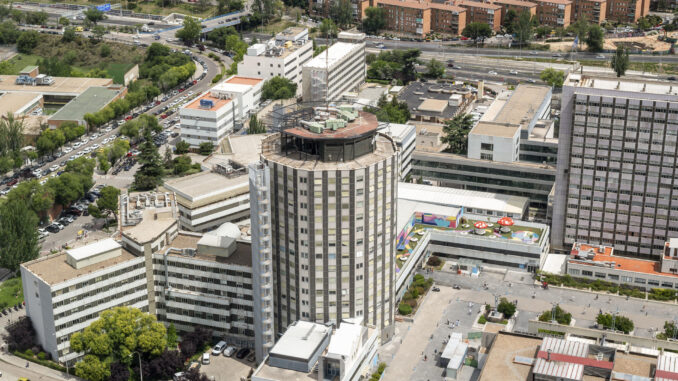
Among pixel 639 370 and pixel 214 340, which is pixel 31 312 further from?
pixel 639 370

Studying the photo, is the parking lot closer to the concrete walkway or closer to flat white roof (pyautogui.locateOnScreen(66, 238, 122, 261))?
the concrete walkway

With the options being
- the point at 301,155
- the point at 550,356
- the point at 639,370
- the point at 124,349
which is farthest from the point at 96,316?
the point at 639,370

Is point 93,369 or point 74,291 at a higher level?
point 74,291

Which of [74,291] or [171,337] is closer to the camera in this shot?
[74,291]

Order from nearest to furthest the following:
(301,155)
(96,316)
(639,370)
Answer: (639,370) → (301,155) → (96,316)

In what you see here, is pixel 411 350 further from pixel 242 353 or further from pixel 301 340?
pixel 242 353

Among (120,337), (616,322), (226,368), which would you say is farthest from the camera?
(616,322)

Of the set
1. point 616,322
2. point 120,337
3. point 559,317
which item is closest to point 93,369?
point 120,337
